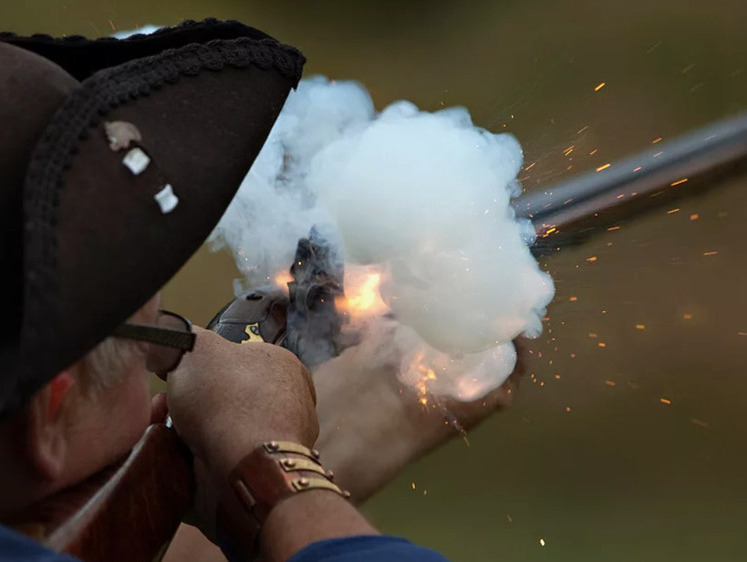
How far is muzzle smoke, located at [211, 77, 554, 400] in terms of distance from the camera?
3.48 ft

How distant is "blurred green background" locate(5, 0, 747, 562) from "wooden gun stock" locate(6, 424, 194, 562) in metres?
0.81

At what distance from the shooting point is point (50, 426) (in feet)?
1.87

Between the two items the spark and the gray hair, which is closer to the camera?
the gray hair

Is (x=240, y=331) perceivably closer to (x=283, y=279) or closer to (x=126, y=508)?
(x=283, y=279)

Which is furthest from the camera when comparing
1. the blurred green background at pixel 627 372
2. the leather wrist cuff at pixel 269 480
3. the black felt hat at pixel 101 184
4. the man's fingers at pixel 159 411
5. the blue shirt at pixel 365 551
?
the blurred green background at pixel 627 372

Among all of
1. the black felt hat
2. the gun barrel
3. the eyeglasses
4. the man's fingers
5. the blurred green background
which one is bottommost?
the blurred green background

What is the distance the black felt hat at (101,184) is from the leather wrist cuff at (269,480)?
242 mm

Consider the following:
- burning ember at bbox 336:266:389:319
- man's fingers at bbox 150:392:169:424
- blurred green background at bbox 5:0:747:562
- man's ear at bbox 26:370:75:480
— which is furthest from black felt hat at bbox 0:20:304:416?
blurred green background at bbox 5:0:747:562

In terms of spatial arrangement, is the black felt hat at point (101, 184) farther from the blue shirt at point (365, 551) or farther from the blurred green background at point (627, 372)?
the blurred green background at point (627, 372)

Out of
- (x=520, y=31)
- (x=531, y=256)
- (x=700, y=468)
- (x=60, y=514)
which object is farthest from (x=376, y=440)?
(x=520, y=31)

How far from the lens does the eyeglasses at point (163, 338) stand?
62cm

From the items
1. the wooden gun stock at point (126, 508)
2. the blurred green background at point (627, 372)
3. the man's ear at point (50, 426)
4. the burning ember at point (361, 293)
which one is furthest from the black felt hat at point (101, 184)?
the blurred green background at point (627, 372)

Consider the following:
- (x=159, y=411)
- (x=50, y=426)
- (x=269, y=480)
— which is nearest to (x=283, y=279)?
(x=159, y=411)

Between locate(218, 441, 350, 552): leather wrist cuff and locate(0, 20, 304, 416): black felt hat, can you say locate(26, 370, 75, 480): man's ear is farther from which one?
locate(218, 441, 350, 552): leather wrist cuff
